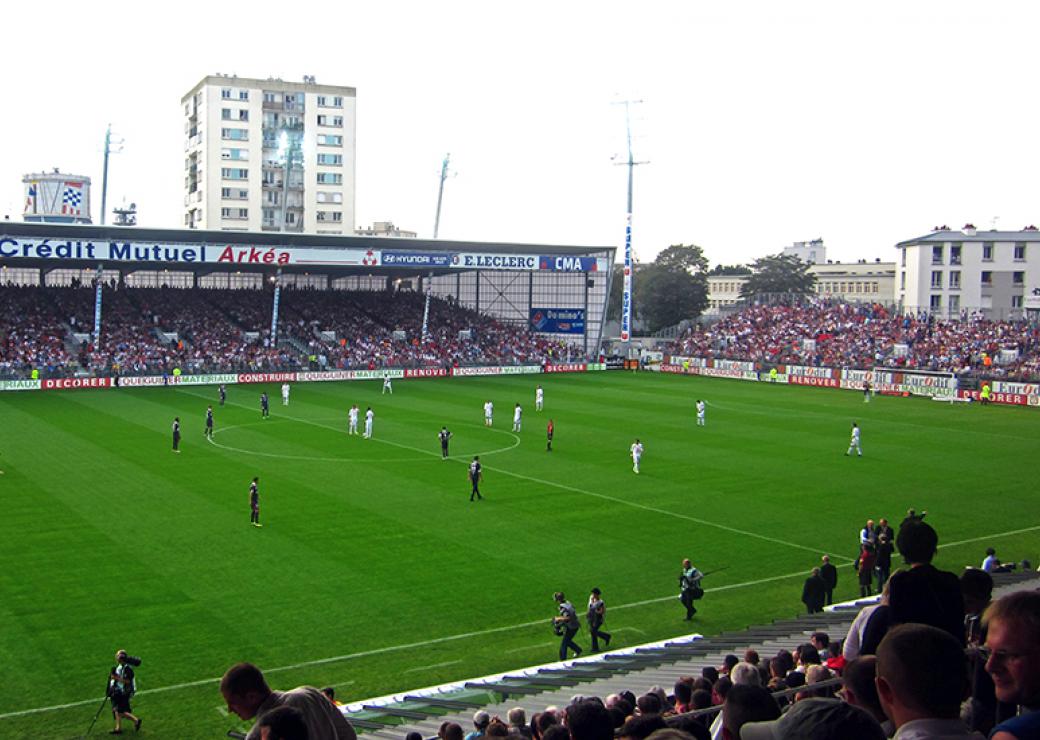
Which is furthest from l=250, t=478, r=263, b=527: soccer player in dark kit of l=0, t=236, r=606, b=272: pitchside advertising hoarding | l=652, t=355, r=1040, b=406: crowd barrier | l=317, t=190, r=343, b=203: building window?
l=317, t=190, r=343, b=203: building window

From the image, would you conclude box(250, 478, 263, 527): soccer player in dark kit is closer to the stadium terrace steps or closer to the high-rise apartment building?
the stadium terrace steps

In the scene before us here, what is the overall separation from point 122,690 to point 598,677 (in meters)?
6.69

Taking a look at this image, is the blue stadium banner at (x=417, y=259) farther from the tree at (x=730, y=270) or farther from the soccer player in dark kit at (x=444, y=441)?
the tree at (x=730, y=270)

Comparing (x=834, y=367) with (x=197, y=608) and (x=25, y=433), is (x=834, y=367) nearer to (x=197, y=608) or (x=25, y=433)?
(x=25, y=433)

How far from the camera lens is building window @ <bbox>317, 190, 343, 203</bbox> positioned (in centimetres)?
10538

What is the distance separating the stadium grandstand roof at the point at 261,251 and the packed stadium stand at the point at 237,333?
2668mm

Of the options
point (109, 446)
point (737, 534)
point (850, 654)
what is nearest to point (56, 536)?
point (109, 446)

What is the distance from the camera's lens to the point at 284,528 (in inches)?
1020

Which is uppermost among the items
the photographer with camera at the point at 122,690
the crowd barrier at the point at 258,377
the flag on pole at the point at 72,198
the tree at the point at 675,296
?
the flag on pole at the point at 72,198

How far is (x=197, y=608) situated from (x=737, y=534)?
45.3ft

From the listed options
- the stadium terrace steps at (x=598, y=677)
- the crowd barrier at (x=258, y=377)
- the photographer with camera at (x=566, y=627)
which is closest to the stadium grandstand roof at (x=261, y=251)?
the crowd barrier at (x=258, y=377)

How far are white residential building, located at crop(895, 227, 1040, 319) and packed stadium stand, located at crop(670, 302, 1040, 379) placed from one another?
25.4 ft

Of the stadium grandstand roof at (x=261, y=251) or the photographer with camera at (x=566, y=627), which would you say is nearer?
the photographer with camera at (x=566, y=627)

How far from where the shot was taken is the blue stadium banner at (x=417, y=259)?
71.5 m
